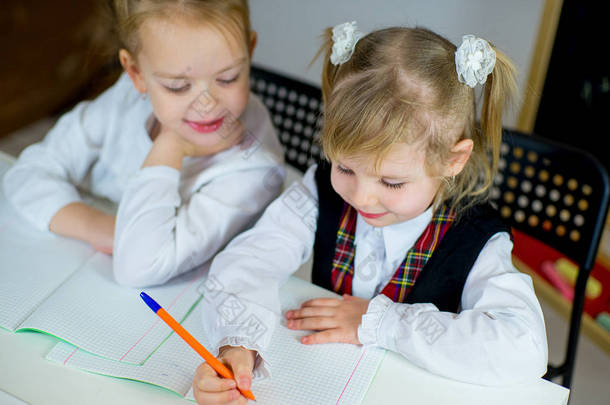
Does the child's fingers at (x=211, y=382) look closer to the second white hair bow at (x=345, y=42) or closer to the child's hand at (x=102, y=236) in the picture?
the child's hand at (x=102, y=236)

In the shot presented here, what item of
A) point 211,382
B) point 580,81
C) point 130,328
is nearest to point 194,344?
point 211,382

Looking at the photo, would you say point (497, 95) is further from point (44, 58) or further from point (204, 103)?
point (44, 58)

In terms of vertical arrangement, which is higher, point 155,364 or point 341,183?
point 341,183

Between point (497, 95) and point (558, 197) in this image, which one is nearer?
point (497, 95)

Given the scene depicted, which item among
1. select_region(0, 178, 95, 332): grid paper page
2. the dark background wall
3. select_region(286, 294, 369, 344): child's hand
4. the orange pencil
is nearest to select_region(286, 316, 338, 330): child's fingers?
select_region(286, 294, 369, 344): child's hand

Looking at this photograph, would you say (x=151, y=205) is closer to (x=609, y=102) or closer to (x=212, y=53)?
(x=212, y=53)

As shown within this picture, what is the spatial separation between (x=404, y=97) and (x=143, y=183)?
47 centimetres

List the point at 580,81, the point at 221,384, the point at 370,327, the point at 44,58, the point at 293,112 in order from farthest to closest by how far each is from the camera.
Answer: the point at 44,58, the point at 580,81, the point at 293,112, the point at 370,327, the point at 221,384

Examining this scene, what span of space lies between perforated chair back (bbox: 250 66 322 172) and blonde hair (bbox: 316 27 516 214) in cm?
38

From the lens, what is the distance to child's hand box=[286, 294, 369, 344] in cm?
81

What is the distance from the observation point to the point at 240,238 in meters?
0.97

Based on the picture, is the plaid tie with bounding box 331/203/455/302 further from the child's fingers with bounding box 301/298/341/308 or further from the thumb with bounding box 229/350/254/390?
the thumb with bounding box 229/350/254/390

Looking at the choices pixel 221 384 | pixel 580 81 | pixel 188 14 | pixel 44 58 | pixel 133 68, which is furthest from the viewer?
pixel 44 58

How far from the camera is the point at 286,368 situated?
0.77 metres
